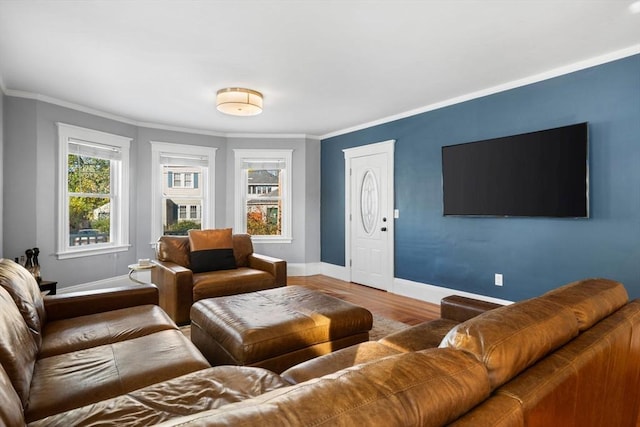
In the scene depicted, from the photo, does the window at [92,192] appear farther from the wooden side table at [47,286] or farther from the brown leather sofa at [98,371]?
the brown leather sofa at [98,371]

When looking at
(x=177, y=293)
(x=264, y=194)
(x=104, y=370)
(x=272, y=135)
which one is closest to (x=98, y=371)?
(x=104, y=370)

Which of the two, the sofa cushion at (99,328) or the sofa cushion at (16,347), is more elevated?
the sofa cushion at (16,347)

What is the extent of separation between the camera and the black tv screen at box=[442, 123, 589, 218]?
3.09 meters

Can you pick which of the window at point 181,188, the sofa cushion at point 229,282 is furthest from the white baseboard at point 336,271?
the window at point 181,188

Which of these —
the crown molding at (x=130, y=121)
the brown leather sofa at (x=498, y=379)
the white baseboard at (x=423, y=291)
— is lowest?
the white baseboard at (x=423, y=291)

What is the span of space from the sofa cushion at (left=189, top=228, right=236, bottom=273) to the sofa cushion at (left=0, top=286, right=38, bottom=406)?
2.22 metres

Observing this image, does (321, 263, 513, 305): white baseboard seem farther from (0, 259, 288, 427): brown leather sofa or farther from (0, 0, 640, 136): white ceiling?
(0, 259, 288, 427): brown leather sofa

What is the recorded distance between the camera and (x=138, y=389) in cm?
141

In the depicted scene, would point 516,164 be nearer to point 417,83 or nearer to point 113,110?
point 417,83

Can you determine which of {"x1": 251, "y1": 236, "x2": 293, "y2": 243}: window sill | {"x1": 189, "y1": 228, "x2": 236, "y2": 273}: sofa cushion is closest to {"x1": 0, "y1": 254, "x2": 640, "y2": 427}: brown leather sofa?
{"x1": 189, "y1": 228, "x2": 236, "y2": 273}: sofa cushion

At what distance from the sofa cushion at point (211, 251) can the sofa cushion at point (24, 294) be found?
185 cm

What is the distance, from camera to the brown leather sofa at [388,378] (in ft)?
2.24

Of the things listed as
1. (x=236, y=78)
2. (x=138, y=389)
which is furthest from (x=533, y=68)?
(x=138, y=389)

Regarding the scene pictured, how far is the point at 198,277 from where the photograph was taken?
3639 millimetres
